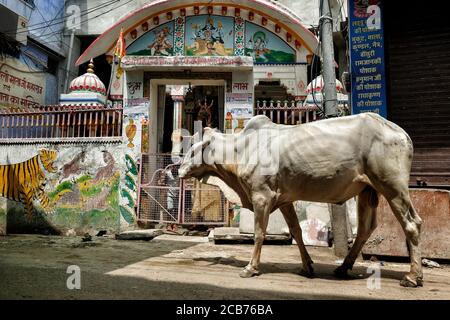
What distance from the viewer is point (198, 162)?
5328mm

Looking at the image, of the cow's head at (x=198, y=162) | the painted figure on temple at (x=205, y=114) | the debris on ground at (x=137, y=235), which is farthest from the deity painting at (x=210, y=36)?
the cow's head at (x=198, y=162)

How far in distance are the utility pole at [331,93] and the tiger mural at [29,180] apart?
7.18 m

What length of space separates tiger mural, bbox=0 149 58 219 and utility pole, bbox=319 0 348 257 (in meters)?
7.18

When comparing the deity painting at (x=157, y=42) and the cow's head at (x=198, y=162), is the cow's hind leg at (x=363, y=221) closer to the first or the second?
the cow's head at (x=198, y=162)

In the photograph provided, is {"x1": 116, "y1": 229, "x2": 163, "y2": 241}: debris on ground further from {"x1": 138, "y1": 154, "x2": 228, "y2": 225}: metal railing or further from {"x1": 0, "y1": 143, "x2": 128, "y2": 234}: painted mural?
{"x1": 0, "y1": 143, "x2": 128, "y2": 234}: painted mural

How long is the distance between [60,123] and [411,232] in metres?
8.88

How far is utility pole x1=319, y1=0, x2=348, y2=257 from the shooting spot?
652 centimetres

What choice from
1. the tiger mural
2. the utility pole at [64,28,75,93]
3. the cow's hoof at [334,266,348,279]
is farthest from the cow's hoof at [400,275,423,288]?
the utility pole at [64,28,75,93]

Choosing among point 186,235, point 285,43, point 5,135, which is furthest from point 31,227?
point 285,43

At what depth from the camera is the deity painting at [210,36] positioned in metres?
13.4

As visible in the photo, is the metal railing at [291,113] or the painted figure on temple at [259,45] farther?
the painted figure on temple at [259,45]

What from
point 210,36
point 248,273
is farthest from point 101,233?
point 210,36
